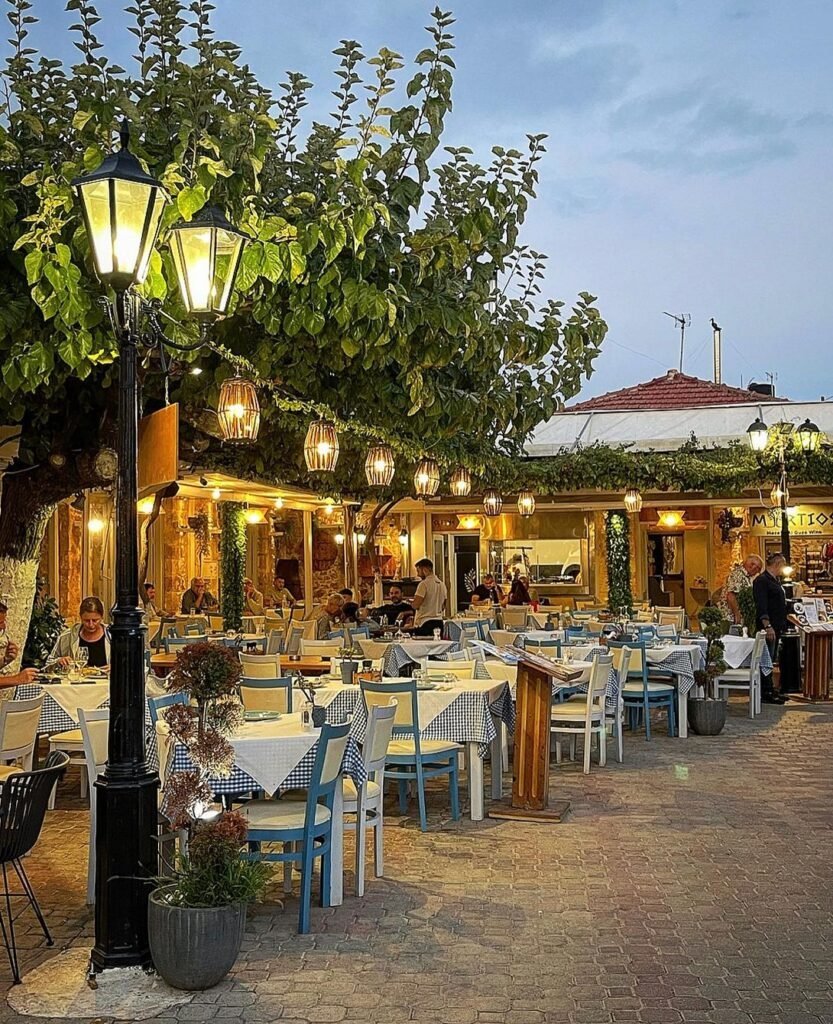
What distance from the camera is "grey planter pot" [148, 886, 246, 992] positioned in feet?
14.0

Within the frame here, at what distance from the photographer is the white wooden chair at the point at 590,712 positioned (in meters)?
8.62

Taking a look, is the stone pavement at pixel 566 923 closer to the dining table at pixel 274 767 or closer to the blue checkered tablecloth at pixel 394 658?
the dining table at pixel 274 767

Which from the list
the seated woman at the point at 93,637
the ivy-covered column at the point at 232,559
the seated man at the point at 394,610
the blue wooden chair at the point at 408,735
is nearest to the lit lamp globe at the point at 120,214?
the blue wooden chair at the point at 408,735

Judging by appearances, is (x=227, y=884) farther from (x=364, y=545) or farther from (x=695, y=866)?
(x=364, y=545)

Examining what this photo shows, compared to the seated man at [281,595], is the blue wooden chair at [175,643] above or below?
below

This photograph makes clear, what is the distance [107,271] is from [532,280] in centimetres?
372

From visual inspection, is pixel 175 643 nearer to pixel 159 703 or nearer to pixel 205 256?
pixel 159 703

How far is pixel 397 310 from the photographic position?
635 cm

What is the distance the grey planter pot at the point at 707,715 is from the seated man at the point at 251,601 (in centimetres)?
957

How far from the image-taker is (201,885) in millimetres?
4332

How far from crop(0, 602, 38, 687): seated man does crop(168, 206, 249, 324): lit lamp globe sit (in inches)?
166

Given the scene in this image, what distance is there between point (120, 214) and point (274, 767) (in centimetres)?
250

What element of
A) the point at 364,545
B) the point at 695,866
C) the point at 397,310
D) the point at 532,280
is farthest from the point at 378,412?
the point at 364,545

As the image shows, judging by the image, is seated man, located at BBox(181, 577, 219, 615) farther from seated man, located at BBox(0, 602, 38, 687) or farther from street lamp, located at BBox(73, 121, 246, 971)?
street lamp, located at BBox(73, 121, 246, 971)
